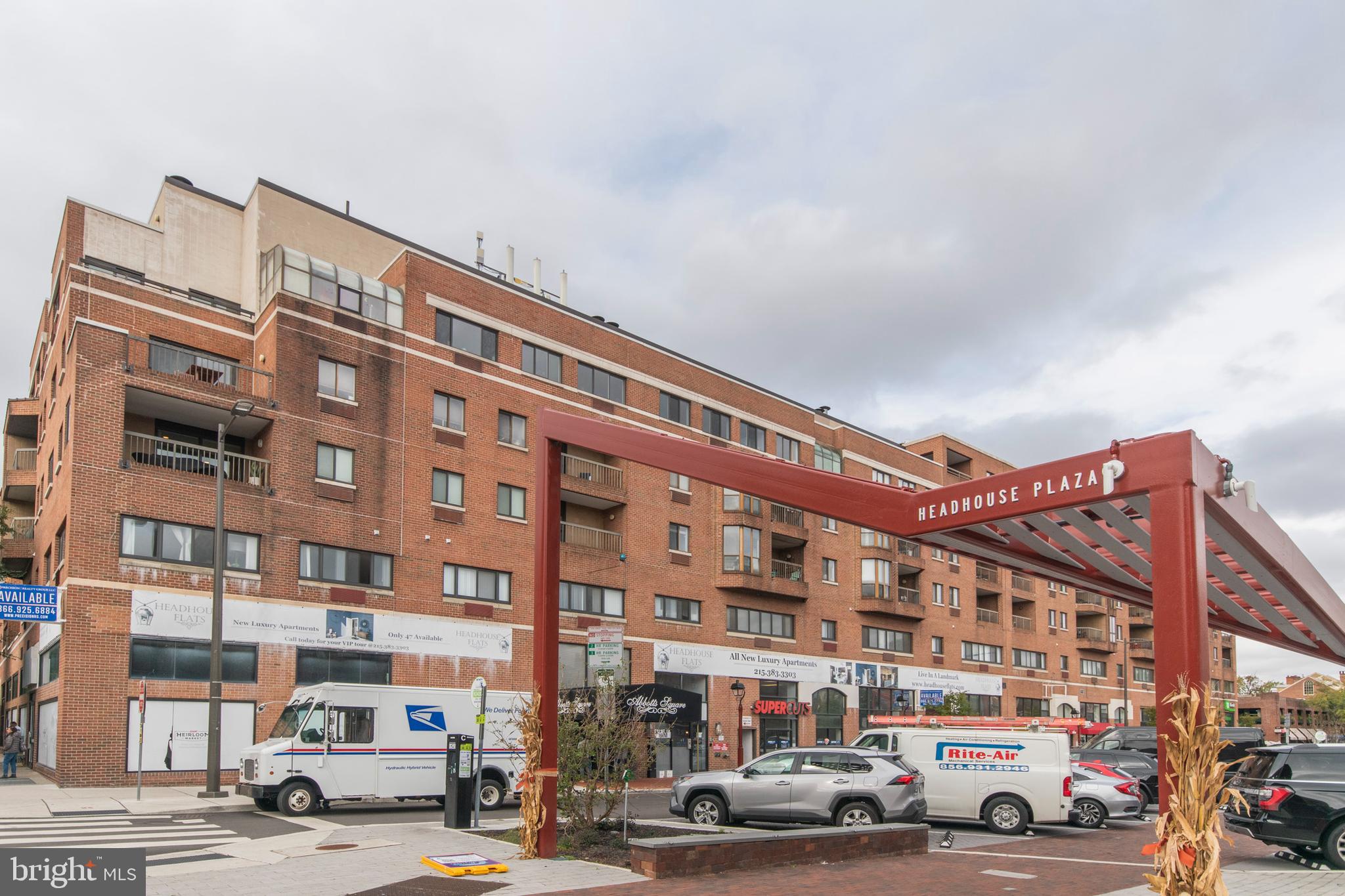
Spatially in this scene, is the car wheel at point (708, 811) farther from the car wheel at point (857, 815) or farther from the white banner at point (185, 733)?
the white banner at point (185, 733)

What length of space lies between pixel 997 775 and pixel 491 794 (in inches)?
416

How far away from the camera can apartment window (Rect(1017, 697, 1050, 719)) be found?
64.8 m

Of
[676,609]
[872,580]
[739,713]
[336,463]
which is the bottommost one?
[739,713]

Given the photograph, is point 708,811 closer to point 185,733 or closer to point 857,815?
point 857,815

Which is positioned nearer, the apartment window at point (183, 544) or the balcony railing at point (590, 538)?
the apartment window at point (183, 544)

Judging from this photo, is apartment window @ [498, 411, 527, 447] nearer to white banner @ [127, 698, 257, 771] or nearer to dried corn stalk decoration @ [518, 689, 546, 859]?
white banner @ [127, 698, 257, 771]

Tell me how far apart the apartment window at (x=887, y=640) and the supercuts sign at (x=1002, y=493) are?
42852mm

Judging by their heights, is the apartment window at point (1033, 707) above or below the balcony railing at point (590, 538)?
below

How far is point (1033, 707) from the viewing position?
6606 cm

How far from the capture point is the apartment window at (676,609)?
42.4 metres

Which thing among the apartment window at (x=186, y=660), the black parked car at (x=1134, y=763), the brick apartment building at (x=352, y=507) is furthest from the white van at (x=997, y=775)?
the apartment window at (x=186, y=660)

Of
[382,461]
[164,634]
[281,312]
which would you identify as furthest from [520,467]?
[164,634]

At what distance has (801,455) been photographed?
52062 millimetres

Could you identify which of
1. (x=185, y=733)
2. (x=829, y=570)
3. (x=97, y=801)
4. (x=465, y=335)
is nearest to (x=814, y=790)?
(x=97, y=801)
